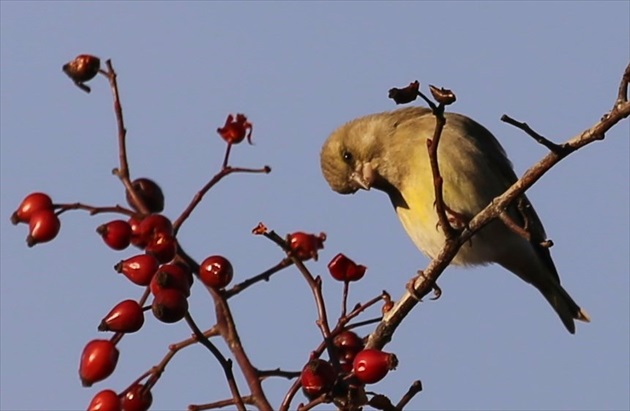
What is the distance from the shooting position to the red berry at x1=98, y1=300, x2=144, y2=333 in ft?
10.7

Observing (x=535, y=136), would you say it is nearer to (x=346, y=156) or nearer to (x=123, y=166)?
(x=123, y=166)

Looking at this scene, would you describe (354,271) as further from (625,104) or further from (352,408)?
(625,104)

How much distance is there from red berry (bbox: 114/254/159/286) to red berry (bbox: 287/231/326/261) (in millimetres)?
614

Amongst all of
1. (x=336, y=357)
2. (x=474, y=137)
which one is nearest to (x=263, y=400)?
(x=336, y=357)

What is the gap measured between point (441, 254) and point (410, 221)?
340 centimetres

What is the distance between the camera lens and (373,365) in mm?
3350

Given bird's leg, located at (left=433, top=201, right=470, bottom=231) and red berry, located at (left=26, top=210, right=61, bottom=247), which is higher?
bird's leg, located at (left=433, top=201, right=470, bottom=231)

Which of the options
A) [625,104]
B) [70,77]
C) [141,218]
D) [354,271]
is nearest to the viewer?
[625,104]

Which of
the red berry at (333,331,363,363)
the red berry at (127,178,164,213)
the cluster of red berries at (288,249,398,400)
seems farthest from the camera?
the red berry at (333,331,363,363)

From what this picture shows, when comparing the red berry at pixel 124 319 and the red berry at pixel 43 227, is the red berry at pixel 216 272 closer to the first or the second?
the red berry at pixel 124 319

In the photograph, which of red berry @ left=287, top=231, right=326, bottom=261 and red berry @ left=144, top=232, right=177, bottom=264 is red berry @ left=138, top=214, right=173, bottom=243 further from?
red berry @ left=287, top=231, right=326, bottom=261

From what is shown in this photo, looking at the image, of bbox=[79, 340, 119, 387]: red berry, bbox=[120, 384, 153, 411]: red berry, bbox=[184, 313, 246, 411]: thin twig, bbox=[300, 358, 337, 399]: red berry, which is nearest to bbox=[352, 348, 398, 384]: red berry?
bbox=[300, 358, 337, 399]: red berry

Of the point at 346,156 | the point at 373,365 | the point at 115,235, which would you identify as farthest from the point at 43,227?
the point at 346,156

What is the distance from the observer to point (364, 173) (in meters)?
7.61
